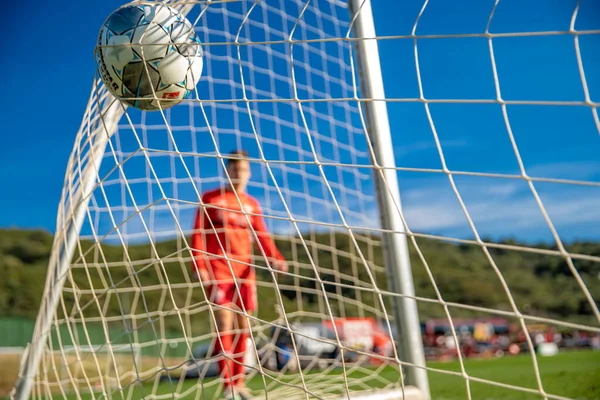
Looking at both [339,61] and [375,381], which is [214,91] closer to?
[339,61]

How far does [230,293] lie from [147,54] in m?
1.69

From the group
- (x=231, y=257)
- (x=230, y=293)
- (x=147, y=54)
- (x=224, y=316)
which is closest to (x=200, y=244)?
(x=231, y=257)

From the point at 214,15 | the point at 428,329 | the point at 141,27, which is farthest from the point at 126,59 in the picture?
the point at 428,329

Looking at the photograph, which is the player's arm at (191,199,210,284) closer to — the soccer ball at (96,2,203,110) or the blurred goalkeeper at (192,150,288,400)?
the blurred goalkeeper at (192,150,288,400)

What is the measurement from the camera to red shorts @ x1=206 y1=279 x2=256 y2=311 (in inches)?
142

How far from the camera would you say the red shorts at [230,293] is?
3.62 m

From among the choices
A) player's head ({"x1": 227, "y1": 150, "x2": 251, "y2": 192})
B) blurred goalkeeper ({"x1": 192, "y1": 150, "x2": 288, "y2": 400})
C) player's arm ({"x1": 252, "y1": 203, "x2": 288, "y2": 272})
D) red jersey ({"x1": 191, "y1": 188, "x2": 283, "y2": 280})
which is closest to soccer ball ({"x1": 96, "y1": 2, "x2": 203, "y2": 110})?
blurred goalkeeper ({"x1": 192, "y1": 150, "x2": 288, "y2": 400})

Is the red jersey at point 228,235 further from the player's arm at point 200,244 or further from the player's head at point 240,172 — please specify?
the player's head at point 240,172

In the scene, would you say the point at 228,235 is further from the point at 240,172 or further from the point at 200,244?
the point at 240,172

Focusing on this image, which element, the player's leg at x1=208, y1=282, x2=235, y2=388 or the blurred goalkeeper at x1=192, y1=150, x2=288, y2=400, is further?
the blurred goalkeeper at x1=192, y1=150, x2=288, y2=400

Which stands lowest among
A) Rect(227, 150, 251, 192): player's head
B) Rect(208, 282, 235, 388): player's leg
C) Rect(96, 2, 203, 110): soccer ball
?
Rect(208, 282, 235, 388): player's leg

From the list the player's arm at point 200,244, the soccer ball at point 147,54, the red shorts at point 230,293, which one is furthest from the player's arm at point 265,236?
the soccer ball at point 147,54

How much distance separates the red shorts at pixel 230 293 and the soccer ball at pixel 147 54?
4.49 ft

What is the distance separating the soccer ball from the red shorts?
1.37m
